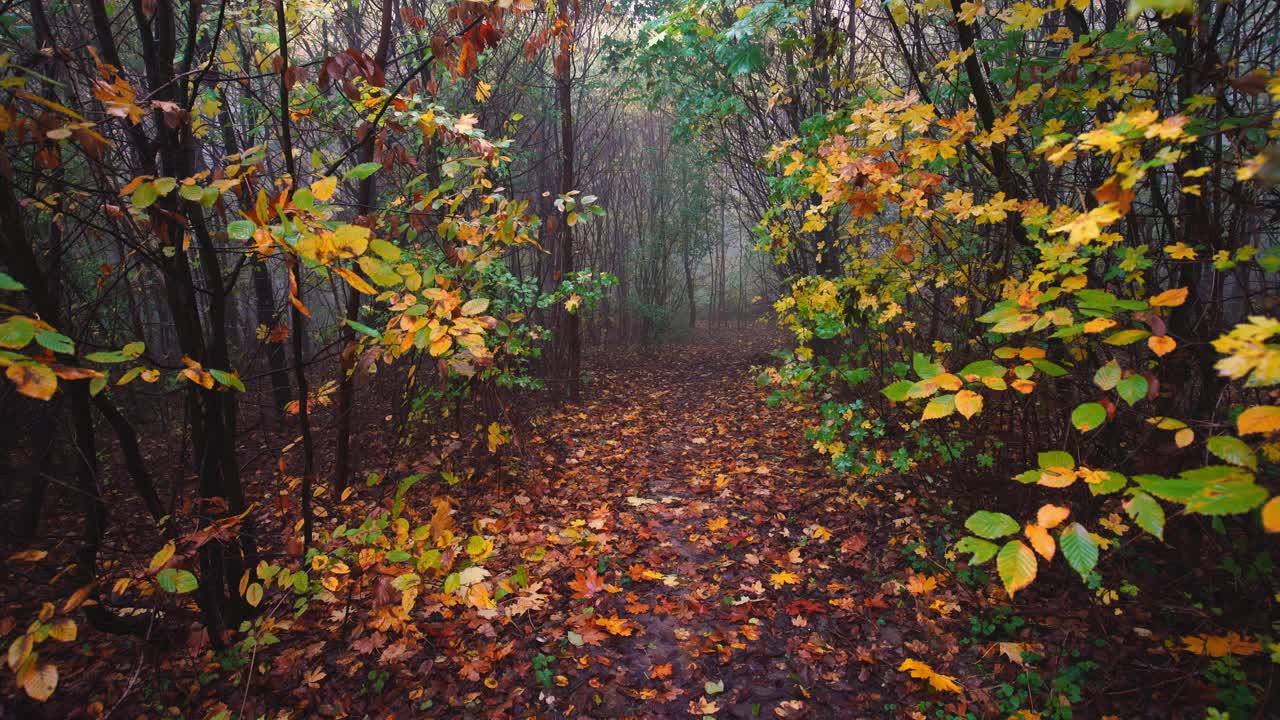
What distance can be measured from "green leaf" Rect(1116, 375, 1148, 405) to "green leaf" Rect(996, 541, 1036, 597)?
545 millimetres

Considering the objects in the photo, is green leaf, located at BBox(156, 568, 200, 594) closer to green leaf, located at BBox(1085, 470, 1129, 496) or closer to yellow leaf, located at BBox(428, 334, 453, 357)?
yellow leaf, located at BBox(428, 334, 453, 357)

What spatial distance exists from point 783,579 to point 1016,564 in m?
2.24

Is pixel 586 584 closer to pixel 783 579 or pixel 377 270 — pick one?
pixel 783 579

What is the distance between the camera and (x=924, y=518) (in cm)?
384

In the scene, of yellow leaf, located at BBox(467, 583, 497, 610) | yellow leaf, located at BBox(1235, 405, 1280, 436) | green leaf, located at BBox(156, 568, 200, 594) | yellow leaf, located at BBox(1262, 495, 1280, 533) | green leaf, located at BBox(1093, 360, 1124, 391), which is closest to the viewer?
yellow leaf, located at BBox(1262, 495, 1280, 533)

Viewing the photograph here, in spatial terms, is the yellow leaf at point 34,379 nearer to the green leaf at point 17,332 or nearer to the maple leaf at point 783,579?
the green leaf at point 17,332

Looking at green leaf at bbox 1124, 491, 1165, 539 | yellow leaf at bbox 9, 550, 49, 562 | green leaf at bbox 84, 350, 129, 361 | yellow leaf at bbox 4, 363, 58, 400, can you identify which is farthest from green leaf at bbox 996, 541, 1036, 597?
yellow leaf at bbox 9, 550, 49, 562

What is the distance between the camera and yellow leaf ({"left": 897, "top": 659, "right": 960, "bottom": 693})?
2500 mm

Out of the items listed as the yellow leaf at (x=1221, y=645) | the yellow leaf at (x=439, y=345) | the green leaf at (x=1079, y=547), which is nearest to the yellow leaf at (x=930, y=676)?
the yellow leaf at (x=1221, y=645)

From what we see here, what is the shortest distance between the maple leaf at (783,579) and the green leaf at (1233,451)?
2.48 m

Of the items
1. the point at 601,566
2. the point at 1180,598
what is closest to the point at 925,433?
the point at 1180,598

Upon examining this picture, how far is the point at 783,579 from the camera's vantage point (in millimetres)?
3490

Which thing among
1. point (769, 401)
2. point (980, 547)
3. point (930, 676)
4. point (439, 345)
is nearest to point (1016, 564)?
point (980, 547)

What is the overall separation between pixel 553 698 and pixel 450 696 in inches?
19.9
